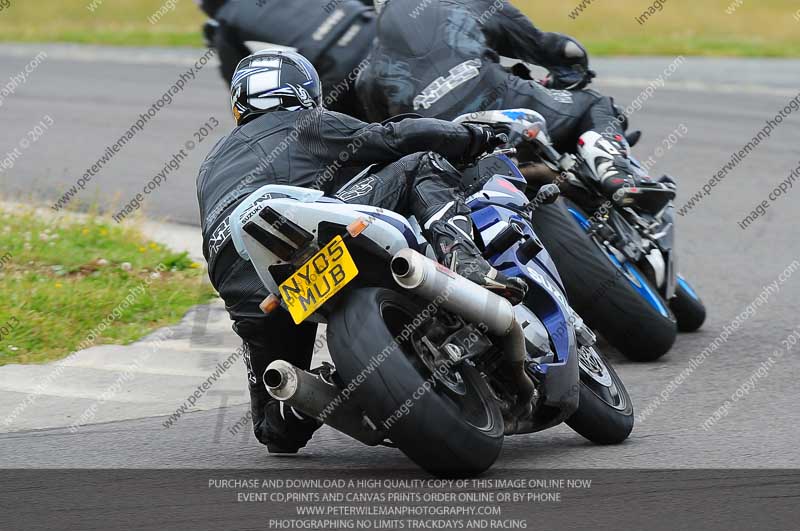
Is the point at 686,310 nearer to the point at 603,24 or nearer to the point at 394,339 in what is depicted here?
the point at 394,339

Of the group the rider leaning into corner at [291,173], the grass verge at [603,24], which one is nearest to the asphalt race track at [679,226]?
the rider leaning into corner at [291,173]

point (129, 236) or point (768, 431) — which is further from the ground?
point (768, 431)

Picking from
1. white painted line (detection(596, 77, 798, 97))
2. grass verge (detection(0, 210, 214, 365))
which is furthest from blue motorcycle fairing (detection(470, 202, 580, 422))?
white painted line (detection(596, 77, 798, 97))

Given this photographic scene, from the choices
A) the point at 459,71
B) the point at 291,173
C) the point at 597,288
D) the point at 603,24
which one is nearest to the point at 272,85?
the point at 291,173

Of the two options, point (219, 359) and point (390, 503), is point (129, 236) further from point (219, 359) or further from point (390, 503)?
point (390, 503)

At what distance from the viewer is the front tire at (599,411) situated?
5.18m

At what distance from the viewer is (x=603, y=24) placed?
2611 cm

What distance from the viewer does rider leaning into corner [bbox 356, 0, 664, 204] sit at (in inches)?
261

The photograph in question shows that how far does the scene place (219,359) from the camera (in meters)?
6.88

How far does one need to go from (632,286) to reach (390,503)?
261 cm

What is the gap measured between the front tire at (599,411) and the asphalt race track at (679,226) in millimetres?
80

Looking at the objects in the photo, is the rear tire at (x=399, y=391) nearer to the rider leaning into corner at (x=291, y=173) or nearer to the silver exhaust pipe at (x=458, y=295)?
the silver exhaust pipe at (x=458, y=295)

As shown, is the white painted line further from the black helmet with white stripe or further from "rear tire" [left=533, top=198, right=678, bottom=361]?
the black helmet with white stripe

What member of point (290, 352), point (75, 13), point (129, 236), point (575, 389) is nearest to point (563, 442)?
point (575, 389)
